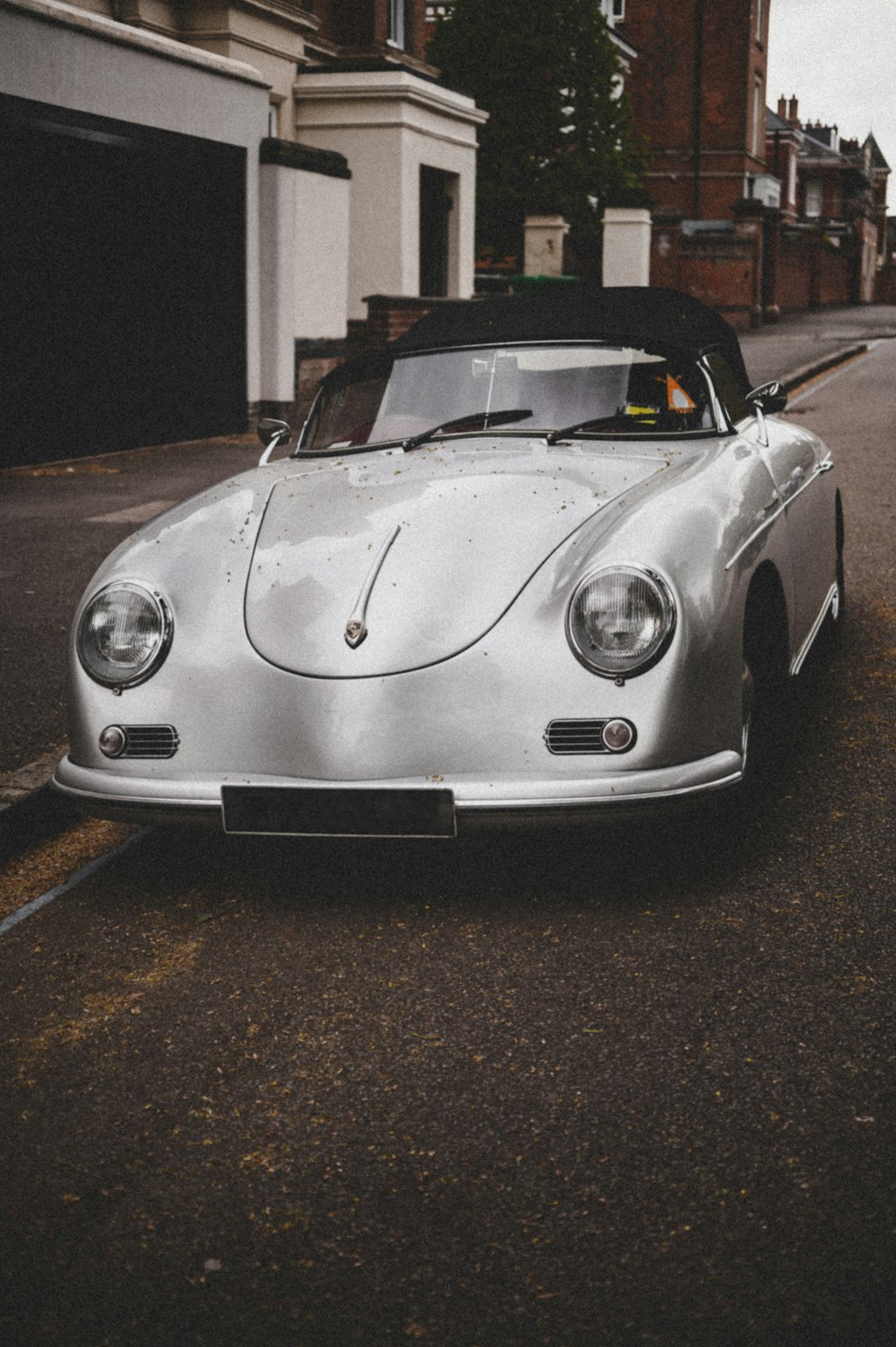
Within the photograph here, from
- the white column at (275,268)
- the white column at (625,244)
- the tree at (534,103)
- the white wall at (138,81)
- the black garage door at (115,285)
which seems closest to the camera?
the white wall at (138,81)

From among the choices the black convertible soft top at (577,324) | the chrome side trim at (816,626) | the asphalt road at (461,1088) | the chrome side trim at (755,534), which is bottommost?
the asphalt road at (461,1088)

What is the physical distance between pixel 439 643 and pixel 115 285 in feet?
36.5

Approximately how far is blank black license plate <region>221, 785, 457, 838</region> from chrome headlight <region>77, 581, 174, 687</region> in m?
0.44

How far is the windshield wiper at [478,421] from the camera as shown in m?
4.92

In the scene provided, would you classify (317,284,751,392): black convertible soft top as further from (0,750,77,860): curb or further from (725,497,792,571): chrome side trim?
(0,750,77,860): curb

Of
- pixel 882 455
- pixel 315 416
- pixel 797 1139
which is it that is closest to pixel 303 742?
pixel 797 1139

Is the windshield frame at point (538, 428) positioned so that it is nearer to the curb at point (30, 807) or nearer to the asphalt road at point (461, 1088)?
the asphalt road at point (461, 1088)

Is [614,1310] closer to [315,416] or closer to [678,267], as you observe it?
[315,416]

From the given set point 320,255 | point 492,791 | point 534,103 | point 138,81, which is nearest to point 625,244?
point 534,103

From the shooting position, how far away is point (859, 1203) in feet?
8.02

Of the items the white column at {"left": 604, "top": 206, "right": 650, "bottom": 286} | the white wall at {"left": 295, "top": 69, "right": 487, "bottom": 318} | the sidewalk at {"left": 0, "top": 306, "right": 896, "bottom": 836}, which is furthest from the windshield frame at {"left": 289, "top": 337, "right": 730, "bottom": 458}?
the white column at {"left": 604, "top": 206, "right": 650, "bottom": 286}

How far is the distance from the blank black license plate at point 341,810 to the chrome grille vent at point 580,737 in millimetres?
284

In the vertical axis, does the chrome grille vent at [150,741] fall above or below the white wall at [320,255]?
below

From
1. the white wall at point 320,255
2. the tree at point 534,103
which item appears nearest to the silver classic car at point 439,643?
the white wall at point 320,255
